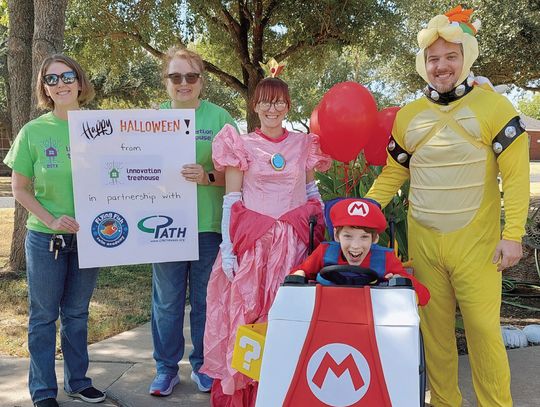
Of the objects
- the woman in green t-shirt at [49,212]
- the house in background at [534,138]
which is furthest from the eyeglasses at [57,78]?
the house in background at [534,138]

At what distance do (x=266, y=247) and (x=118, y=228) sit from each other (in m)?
0.97

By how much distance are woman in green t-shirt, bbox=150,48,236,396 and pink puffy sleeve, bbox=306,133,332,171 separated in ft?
1.79

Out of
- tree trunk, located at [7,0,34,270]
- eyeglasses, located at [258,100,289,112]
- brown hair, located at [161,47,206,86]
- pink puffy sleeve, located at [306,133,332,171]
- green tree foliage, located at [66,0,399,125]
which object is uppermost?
green tree foliage, located at [66,0,399,125]

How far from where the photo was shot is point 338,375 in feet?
7.38

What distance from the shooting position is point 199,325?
3.71 meters

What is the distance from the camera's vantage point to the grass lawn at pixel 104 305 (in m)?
4.86

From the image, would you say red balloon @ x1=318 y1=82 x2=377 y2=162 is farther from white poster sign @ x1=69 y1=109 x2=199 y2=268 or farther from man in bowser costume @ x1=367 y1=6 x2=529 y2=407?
white poster sign @ x1=69 y1=109 x2=199 y2=268

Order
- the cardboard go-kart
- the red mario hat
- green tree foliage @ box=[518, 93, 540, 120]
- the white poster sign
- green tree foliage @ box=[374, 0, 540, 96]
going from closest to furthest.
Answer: the cardboard go-kart → the red mario hat → the white poster sign → green tree foliage @ box=[374, 0, 540, 96] → green tree foliage @ box=[518, 93, 540, 120]

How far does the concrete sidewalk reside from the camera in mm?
3521

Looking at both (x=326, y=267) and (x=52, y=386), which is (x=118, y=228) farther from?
(x=326, y=267)

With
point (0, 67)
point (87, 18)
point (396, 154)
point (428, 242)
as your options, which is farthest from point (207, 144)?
point (0, 67)

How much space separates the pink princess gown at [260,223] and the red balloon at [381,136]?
0.66m

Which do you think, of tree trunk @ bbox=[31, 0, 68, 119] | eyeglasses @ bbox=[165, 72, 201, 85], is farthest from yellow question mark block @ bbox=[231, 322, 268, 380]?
tree trunk @ bbox=[31, 0, 68, 119]

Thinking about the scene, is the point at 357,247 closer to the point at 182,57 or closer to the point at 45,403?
the point at 182,57
